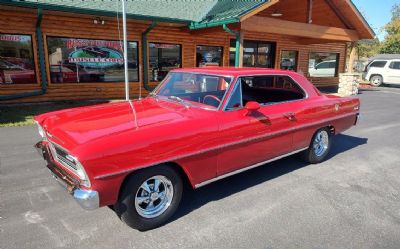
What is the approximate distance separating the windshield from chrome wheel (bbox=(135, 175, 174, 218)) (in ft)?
3.61

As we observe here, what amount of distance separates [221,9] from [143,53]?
371 centimetres

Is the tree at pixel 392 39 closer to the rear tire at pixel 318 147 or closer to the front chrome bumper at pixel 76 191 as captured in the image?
the rear tire at pixel 318 147

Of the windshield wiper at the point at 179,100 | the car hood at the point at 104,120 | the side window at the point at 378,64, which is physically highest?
the side window at the point at 378,64

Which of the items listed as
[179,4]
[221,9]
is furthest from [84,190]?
[179,4]

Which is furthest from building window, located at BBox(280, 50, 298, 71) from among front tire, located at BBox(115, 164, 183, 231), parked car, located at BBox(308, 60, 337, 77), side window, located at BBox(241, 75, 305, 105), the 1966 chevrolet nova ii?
front tire, located at BBox(115, 164, 183, 231)

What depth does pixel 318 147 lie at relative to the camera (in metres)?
5.07

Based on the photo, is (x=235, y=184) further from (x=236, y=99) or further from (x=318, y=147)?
(x=318, y=147)

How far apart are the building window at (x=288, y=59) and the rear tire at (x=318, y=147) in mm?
12613

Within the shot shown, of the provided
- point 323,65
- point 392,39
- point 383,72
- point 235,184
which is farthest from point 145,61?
point 392,39

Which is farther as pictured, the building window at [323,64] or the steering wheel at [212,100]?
the building window at [323,64]

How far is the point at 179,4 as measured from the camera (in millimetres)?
12852

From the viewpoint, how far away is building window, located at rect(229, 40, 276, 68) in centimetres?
1542

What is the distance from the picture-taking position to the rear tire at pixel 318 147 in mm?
4891

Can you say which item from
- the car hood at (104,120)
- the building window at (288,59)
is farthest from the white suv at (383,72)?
the car hood at (104,120)
